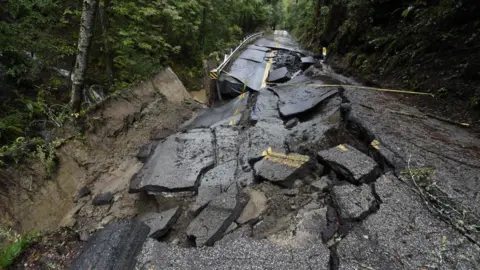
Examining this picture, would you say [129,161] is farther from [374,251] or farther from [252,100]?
[374,251]

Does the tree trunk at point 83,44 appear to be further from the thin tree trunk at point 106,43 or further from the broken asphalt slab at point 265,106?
the broken asphalt slab at point 265,106

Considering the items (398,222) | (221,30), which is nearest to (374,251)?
(398,222)

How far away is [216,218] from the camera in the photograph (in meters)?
2.85

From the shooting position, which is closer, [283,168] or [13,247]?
[13,247]

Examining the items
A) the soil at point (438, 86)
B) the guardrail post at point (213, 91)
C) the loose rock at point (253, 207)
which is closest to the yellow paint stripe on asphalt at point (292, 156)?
the loose rock at point (253, 207)

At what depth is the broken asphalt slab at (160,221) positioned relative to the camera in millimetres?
2893

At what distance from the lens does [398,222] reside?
8.07 feet

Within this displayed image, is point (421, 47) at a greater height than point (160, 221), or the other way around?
point (421, 47)

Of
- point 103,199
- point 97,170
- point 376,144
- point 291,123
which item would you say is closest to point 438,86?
point 376,144

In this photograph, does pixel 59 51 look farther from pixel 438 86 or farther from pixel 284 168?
pixel 438 86

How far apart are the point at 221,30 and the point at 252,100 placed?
10.3 meters

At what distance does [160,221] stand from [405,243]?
2.60 metres

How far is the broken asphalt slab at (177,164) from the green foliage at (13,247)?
1.31 meters

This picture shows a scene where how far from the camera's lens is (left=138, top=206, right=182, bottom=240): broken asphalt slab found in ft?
9.49
